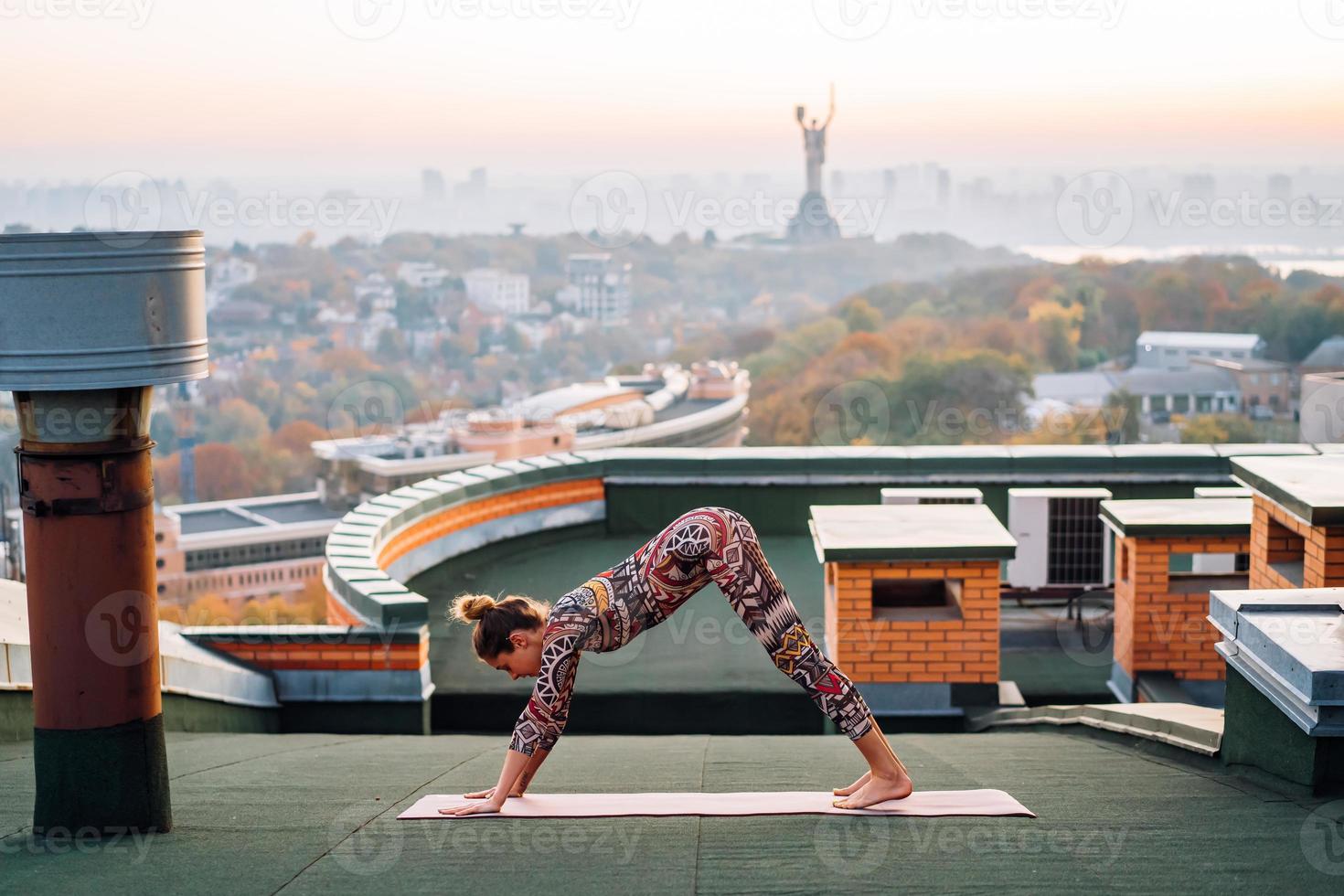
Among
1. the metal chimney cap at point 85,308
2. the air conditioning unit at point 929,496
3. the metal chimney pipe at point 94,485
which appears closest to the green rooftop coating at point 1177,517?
the air conditioning unit at point 929,496

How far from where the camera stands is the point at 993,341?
220 ft

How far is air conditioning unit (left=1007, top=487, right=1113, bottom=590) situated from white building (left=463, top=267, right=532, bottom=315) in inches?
2343

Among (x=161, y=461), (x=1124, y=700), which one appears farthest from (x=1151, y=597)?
(x=161, y=461)

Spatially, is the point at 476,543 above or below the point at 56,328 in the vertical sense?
below

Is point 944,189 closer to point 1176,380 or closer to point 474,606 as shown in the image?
point 1176,380

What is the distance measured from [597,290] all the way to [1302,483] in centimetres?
6700

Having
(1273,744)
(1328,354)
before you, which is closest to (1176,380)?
(1328,354)

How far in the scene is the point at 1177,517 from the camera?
25.9 ft

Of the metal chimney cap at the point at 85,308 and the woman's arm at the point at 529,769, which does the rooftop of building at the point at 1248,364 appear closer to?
the woman's arm at the point at 529,769

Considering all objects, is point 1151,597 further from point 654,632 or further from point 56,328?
point 56,328

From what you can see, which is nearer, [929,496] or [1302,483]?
[1302,483]

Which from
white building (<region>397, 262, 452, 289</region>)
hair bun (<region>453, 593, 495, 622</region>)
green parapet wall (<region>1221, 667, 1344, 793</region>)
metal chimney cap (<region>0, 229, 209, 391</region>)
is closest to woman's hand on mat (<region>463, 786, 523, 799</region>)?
hair bun (<region>453, 593, 495, 622</region>)

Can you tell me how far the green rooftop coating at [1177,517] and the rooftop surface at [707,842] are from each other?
9.09 feet

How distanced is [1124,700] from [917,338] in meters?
59.6
